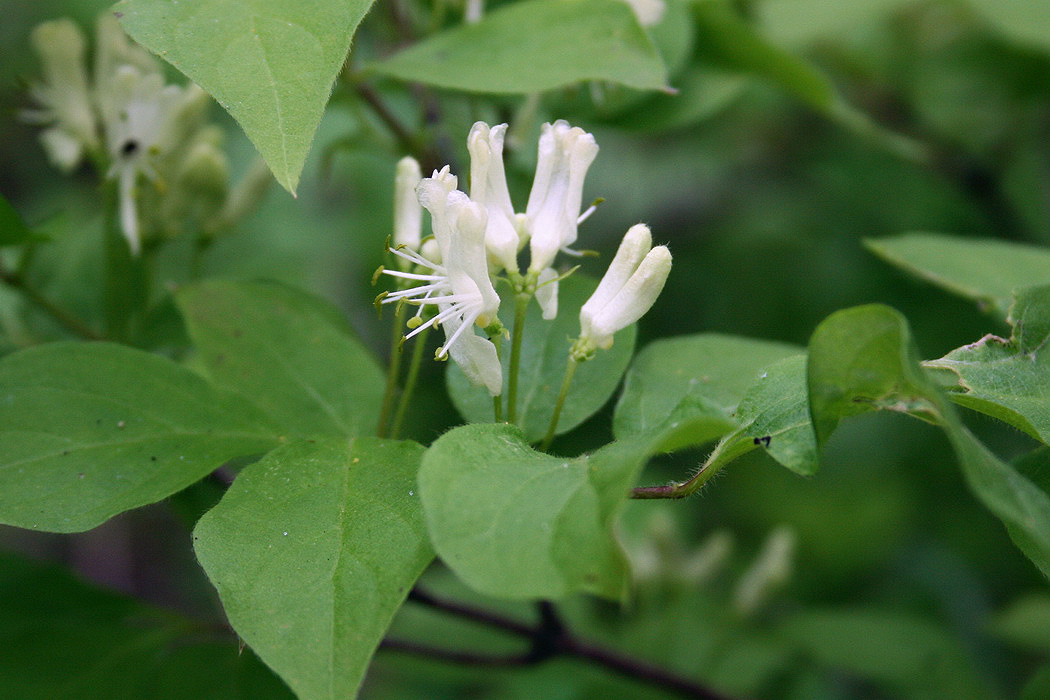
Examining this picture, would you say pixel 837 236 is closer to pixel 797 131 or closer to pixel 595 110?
pixel 797 131

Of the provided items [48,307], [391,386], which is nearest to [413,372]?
[391,386]

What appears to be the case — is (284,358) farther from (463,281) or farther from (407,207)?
(463,281)

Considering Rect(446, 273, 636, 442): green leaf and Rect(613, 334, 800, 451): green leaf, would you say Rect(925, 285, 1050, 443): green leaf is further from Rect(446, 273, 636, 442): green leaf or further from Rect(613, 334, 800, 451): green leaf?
Rect(446, 273, 636, 442): green leaf

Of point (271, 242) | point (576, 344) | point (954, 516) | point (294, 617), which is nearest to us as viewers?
point (294, 617)

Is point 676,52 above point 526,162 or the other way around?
above

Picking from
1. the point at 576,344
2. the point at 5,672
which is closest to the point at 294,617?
the point at 576,344
